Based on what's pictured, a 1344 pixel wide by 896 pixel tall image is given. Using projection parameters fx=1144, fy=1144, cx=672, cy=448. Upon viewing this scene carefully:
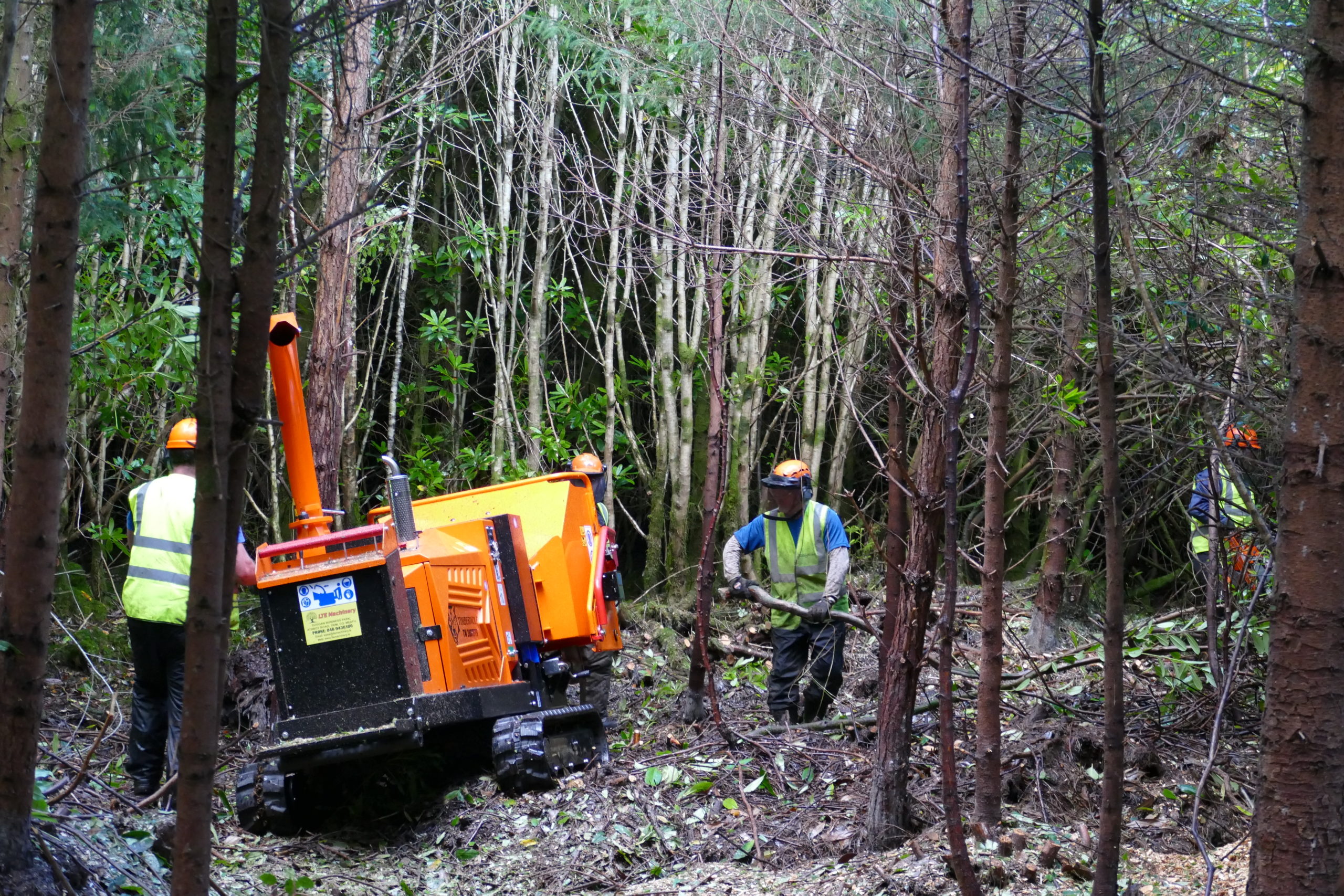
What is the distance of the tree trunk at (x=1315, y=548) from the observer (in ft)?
10.3

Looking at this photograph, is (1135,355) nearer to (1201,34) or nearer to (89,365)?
(1201,34)

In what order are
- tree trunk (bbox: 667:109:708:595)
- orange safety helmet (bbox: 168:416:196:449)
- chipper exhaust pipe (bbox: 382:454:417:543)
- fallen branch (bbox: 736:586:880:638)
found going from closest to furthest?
fallen branch (bbox: 736:586:880:638) → chipper exhaust pipe (bbox: 382:454:417:543) → orange safety helmet (bbox: 168:416:196:449) → tree trunk (bbox: 667:109:708:595)

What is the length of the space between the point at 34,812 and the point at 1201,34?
5.22 m

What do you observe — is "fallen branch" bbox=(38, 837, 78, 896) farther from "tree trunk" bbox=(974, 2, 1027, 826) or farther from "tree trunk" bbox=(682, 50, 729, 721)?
"tree trunk" bbox=(682, 50, 729, 721)

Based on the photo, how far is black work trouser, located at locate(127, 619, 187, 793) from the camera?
6523 mm

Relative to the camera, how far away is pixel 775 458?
1243 centimetres

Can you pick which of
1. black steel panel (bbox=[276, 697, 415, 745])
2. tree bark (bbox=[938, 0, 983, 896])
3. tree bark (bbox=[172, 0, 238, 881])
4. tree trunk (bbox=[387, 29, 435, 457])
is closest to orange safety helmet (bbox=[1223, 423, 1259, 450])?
tree bark (bbox=[938, 0, 983, 896])

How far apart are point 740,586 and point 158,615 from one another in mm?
3334

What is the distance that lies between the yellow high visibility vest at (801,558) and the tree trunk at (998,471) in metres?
3.05

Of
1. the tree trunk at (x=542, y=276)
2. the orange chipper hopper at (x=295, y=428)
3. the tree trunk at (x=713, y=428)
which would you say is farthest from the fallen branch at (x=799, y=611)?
the tree trunk at (x=542, y=276)

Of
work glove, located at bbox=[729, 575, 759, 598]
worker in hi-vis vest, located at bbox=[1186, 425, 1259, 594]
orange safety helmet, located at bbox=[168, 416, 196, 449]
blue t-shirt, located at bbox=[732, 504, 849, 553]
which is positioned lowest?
work glove, located at bbox=[729, 575, 759, 598]

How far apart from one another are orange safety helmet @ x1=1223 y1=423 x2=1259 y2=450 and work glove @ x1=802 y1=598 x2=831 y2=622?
6.61ft

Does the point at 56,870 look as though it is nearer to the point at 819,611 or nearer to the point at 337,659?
the point at 337,659

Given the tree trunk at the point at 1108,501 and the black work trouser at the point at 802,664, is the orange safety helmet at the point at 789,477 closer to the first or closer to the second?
the black work trouser at the point at 802,664
